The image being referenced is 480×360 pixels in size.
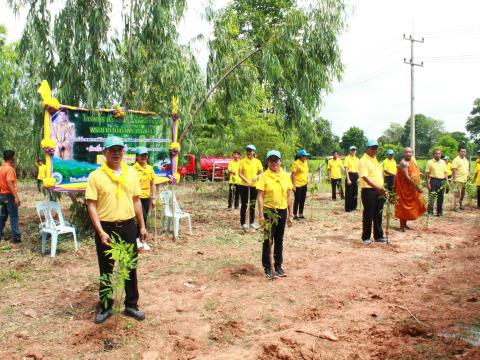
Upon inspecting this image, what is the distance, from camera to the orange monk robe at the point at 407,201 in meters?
8.92

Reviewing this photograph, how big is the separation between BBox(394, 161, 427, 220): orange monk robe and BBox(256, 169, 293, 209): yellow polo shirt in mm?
4313

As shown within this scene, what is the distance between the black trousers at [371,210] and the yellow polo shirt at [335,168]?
6.32 metres

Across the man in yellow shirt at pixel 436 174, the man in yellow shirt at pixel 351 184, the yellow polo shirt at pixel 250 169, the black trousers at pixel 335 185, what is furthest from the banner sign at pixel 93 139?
the black trousers at pixel 335 185

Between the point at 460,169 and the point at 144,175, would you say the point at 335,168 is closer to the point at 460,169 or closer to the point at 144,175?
the point at 460,169

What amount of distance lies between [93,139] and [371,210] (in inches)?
207

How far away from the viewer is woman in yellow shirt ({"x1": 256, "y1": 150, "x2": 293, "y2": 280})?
18.3ft

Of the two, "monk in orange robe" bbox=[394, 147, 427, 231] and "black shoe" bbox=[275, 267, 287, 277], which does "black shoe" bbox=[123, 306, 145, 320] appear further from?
"monk in orange robe" bbox=[394, 147, 427, 231]

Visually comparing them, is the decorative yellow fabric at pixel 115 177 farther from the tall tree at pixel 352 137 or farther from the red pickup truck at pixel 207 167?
the tall tree at pixel 352 137

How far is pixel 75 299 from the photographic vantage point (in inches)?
200

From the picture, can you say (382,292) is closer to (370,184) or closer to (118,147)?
(370,184)

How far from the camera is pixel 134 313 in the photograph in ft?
14.4

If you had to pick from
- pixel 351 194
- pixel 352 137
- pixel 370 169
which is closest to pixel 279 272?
pixel 370 169

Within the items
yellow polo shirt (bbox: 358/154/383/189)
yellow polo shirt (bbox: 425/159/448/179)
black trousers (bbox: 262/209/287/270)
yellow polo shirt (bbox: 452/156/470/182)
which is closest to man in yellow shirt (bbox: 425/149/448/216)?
yellow polo shirt (bbox: 425/159/448/179)

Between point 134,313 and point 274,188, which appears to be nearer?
point 134,313
